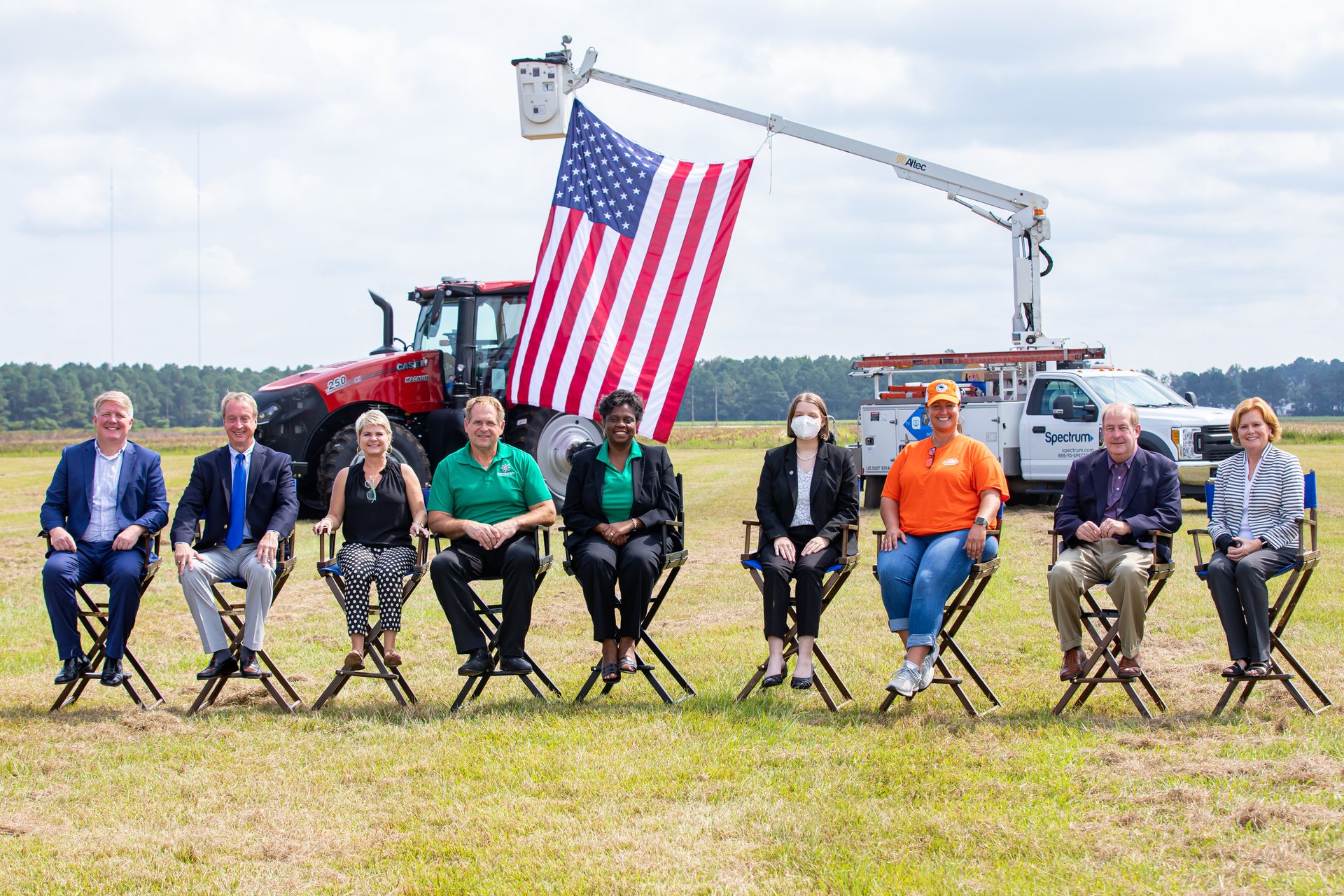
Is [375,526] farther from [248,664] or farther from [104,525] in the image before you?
[104,525]

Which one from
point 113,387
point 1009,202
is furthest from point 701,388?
point 1009,202

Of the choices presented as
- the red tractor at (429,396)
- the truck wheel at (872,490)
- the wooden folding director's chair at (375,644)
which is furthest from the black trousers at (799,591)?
the truck wheel at (872,490)

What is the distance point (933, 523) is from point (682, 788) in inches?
77.1

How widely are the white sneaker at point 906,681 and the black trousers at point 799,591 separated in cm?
45

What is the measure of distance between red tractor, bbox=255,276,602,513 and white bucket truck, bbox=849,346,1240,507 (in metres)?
3.61

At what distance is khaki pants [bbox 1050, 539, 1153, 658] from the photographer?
5.43 meters

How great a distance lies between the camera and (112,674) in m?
5.73

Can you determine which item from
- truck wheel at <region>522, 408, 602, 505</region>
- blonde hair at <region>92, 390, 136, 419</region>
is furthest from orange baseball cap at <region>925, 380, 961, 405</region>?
truck wheel at <region>522, 408, 602, 505</region>

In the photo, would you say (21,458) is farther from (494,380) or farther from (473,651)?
(473,651)

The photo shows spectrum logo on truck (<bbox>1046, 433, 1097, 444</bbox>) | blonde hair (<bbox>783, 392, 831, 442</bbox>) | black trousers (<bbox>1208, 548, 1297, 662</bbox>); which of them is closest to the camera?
black trousers (<bbox>1208, 548, 1297, 662</bbox>)

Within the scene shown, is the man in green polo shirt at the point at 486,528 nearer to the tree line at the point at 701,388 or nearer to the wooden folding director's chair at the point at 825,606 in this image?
the wooden folding director's chair at the point at 825,606

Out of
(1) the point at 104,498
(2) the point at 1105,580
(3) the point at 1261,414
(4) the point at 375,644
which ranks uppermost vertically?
(3) the point at 1261,414

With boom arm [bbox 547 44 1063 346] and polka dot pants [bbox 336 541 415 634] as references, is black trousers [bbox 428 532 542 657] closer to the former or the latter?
polka dot pants [bbox 336 541 415 634]

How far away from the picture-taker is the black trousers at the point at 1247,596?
17.6ft
